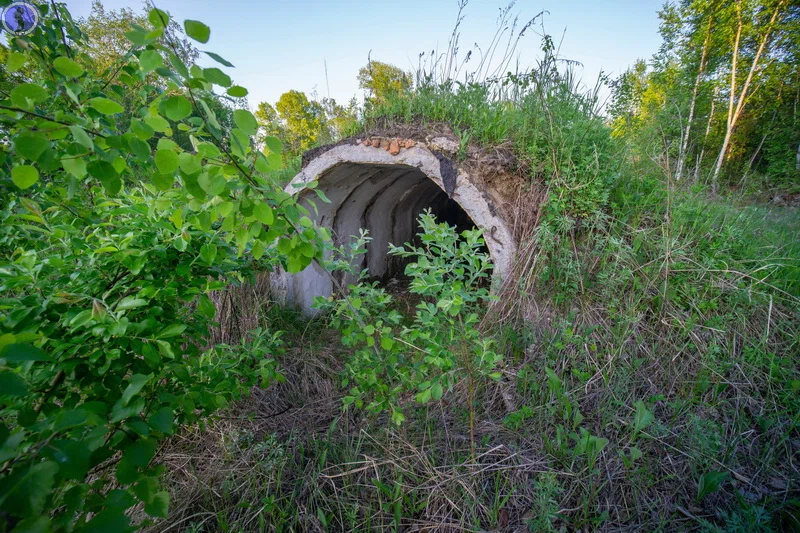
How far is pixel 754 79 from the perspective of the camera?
1138 centimetres

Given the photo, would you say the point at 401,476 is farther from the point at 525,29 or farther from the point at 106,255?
the point at 525,29

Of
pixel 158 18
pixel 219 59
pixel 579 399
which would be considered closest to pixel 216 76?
pixel 219 59

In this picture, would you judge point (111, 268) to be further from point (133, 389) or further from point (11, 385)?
point (11, 385)

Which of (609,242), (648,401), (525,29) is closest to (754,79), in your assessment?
(525,29)

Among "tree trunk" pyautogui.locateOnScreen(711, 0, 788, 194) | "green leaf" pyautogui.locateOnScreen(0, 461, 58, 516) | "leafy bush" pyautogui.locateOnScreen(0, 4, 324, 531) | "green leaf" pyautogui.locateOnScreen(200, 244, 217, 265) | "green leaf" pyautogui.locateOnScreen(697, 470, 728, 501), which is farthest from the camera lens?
"tree trunk" pyautogui.locateOnScreen(711, 0, 788, 194)

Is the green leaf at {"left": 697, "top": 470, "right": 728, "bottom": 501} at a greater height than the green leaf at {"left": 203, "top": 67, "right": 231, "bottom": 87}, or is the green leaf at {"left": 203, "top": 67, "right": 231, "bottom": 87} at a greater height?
the green leaf at {"left": 203, "top": 67, "right": 231, "bottom": 87}

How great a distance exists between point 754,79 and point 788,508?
15932 mm

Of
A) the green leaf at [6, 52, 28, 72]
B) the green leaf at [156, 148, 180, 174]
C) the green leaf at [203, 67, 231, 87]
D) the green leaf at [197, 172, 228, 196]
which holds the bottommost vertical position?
the green leaf at [197, 172, 228, 196]

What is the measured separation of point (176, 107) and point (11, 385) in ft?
2.09

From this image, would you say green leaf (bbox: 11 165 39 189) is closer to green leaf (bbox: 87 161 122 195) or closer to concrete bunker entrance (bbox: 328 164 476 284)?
green leaf (bbox: 87 161 122 195)

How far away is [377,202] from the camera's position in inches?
192

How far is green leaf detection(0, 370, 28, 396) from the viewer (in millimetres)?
593

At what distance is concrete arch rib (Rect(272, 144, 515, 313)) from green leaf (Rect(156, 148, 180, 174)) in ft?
3.32

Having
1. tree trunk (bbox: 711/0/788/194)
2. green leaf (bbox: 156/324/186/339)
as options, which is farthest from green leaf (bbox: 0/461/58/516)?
tree trunk (bbox: 711/0/788/194)
